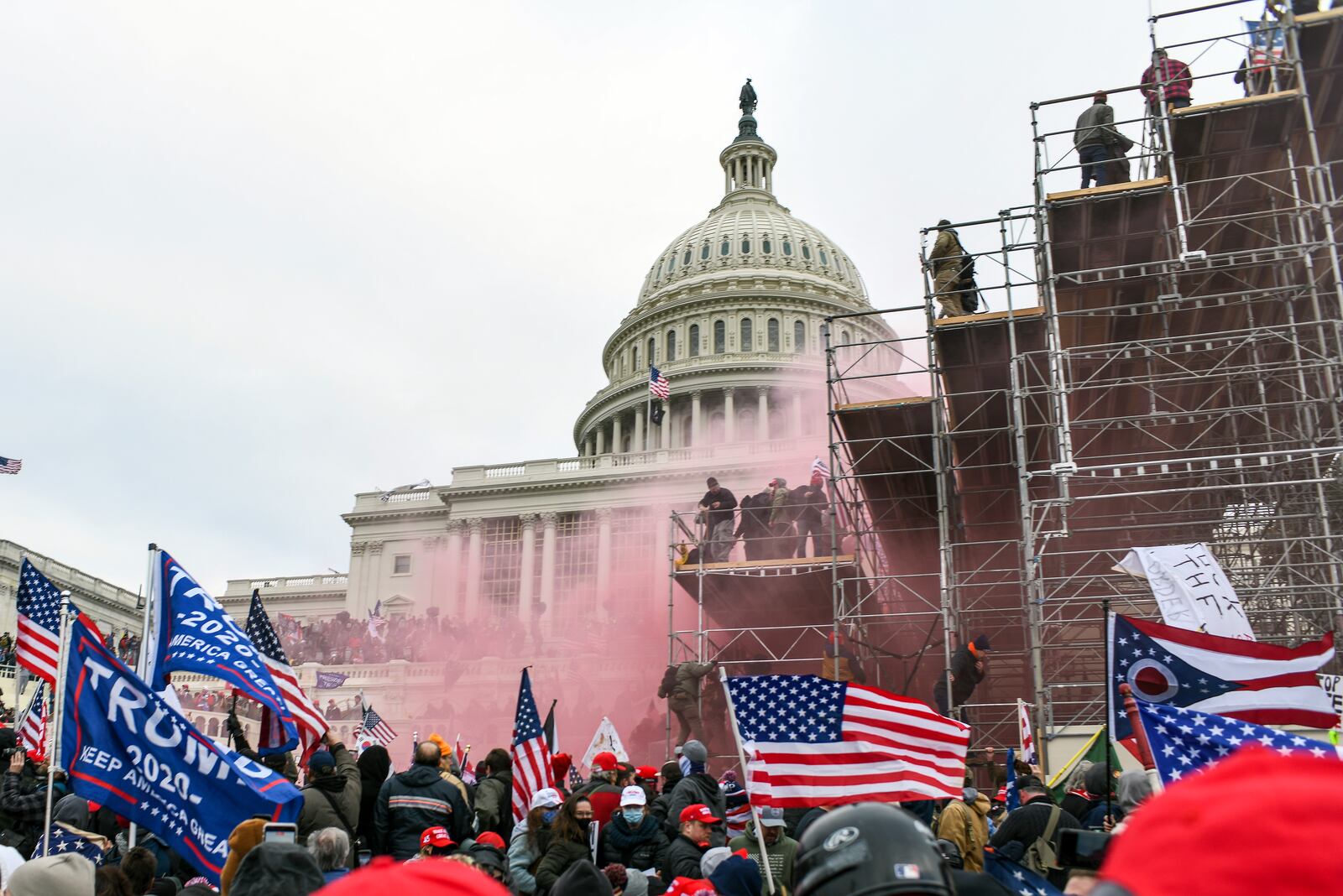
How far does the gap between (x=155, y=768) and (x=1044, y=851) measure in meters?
4.56

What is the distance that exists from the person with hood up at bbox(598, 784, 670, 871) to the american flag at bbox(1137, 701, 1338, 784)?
312cm

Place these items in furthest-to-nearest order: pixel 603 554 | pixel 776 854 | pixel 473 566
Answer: pixel 473 566, pixel 603 554, pixel 776 854

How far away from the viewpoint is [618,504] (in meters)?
59.5

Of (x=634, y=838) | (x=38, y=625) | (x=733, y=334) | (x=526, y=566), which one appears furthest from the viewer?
(x=733, y=334)

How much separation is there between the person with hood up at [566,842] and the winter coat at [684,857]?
1.75 feet

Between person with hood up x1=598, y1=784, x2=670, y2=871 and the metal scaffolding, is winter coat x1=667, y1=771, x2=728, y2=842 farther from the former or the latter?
the metal scaffolding

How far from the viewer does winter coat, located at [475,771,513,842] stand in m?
9.34

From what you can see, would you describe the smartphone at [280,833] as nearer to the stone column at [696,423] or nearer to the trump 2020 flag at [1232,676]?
the trump 2020 flag at [1232,676]

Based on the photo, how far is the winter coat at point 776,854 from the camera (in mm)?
6226

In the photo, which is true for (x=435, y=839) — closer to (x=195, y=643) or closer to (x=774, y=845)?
(x=774, y=845)

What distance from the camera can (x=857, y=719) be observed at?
715 cm

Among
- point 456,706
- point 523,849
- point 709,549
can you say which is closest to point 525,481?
point 456,706

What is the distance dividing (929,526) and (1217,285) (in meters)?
6.90

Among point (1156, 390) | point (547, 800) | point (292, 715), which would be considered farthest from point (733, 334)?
point (547, 800)
